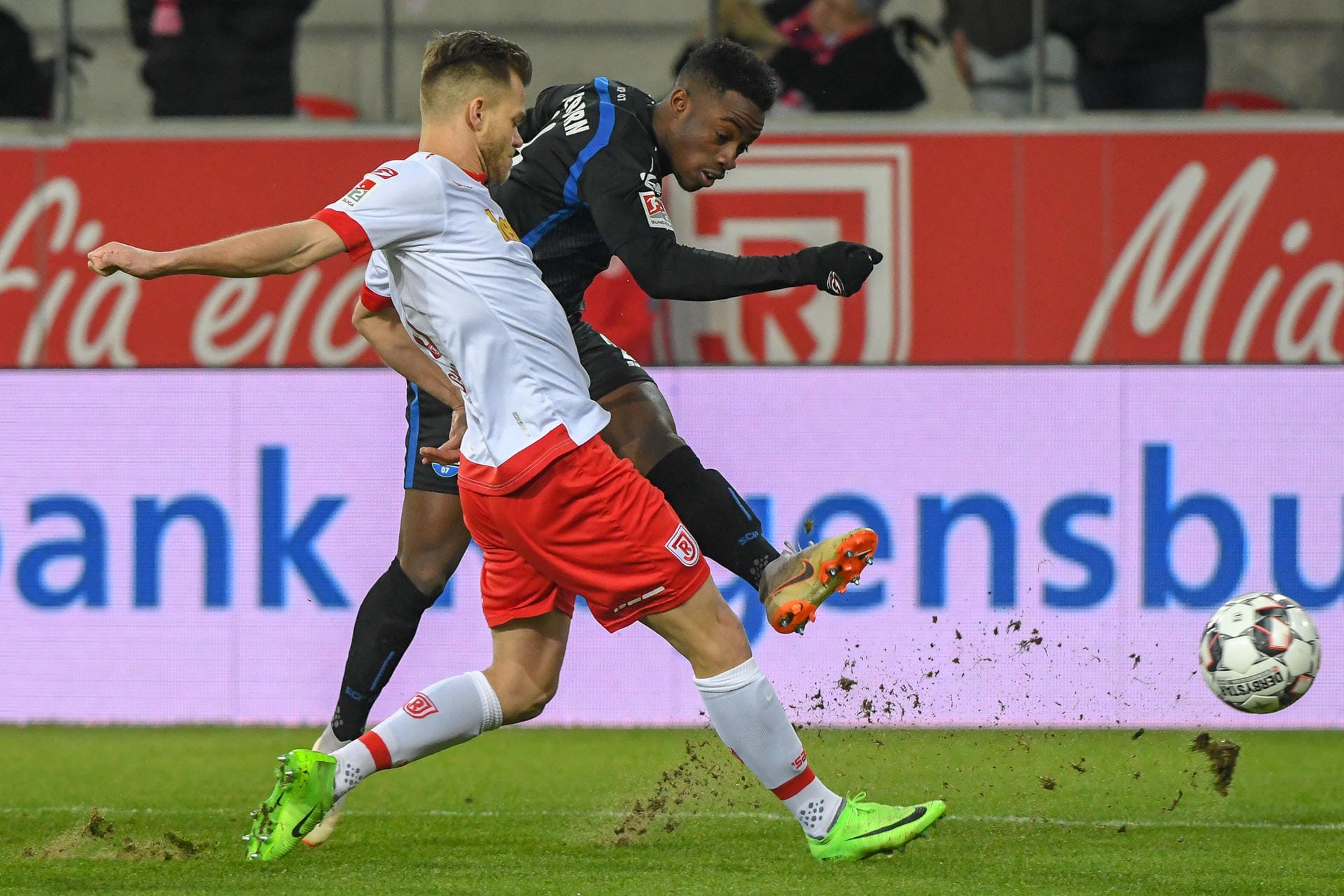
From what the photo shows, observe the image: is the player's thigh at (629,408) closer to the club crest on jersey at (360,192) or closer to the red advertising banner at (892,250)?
the club crest on jersey at (360,192)

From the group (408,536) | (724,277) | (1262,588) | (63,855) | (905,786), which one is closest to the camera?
(724,277)

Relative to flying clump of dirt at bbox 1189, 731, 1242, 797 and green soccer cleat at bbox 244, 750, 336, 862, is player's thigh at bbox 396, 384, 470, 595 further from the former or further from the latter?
flying clump of dirt at bbox 1189, 731, 1242, 797

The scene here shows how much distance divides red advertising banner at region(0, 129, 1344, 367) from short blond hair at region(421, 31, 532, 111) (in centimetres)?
584

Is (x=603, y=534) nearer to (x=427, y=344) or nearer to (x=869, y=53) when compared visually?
(x=427, y=344)

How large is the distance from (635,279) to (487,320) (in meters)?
0.40

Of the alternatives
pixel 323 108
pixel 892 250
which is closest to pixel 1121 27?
pixel 892 250

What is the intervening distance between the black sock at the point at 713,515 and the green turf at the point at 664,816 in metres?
0.73

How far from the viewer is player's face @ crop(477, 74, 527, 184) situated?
3.98 m

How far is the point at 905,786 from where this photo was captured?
5.70m

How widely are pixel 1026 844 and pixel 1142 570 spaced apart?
102 inches

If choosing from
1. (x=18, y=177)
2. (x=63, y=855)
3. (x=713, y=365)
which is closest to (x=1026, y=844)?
(x=63, y=855)

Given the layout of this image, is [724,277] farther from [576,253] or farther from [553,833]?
[553,833]

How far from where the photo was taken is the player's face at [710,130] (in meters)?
4.38

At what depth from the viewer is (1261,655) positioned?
4902 millimetres
